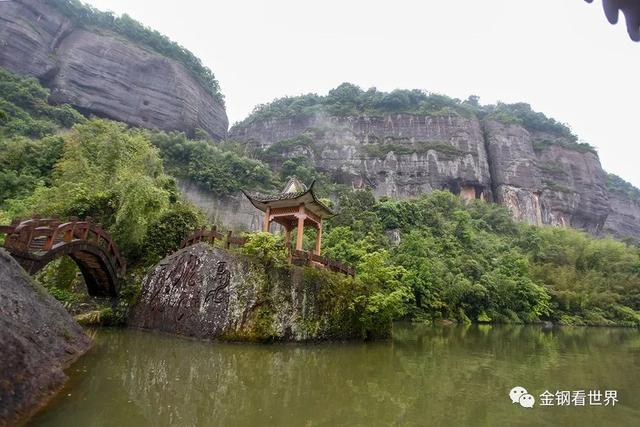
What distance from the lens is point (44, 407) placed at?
4250 mm

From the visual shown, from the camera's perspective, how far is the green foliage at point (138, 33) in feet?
123

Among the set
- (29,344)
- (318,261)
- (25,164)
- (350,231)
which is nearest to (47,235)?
(29,344)

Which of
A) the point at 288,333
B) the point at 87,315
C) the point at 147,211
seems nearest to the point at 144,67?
the point at 147,211

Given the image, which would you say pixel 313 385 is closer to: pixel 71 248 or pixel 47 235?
pixel 47 235

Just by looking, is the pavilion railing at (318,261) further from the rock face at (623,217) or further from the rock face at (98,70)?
the rock face at (623,217)

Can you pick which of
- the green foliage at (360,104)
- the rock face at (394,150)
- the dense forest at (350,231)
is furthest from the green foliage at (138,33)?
the dense forest at (350,231)

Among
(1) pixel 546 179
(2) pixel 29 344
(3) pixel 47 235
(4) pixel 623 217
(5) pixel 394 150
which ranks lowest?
(2) pixel 29 344

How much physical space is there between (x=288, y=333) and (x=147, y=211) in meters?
7.02

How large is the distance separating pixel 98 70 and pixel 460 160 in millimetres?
38622

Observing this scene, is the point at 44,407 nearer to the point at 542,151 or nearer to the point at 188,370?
the point at 188,370

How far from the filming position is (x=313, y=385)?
6.00 m

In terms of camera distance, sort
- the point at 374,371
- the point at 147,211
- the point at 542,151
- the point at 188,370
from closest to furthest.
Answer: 1. the point at 188,370
2. the point at 374,371
3. the point at 147,211
4. the point at 542,151

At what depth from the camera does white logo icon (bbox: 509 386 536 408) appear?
18.2ft

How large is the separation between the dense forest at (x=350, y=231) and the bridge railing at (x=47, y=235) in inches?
75.8
